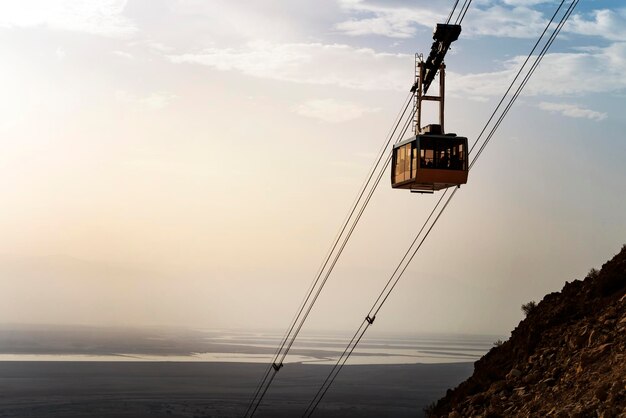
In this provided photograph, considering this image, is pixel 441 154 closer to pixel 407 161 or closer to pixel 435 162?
pixel 435 162

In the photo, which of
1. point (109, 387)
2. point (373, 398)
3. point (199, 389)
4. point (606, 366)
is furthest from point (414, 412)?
point (606, 366)

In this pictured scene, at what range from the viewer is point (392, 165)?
35.9 m

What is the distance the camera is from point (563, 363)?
2541cm

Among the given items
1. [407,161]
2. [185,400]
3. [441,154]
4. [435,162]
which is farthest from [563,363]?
[185,400]

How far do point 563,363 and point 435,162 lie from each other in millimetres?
10823

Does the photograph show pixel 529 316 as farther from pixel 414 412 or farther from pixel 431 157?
pixel 414 412

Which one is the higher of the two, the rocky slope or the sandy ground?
the sandy ground

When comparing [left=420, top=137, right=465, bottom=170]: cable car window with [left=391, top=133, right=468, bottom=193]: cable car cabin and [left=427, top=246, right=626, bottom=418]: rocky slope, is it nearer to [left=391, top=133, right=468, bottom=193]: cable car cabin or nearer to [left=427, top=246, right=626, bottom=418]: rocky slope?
[left=391, top=133, right=468, bottom=193]: cable car cabin

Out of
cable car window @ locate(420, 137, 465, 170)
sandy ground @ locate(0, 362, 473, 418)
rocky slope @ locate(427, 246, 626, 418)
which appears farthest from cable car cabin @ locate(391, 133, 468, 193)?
sandy ground @ locate(0, 362, 473, 418)

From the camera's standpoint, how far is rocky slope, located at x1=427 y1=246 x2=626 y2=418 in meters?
21.7

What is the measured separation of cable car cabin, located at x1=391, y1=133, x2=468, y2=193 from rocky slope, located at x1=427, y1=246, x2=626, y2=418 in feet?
20.8

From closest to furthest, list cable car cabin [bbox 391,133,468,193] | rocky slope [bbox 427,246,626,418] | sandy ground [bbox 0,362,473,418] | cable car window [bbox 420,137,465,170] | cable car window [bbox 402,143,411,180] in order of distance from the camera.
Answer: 1. rocky slope [bbox 427,246,626,418]
2. cable car cabin [bbox 391,133,468,193]
3. cable car window [bbox 420,137,465,170]
4. cable car window [bbox 402,143,411,180]
5. sandy ground [bbox 0,362,473,418]

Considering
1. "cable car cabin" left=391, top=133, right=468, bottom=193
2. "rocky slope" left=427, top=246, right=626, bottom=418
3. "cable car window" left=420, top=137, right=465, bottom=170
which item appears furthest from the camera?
"cable car window" left=420, top=137, right=465, bottom=170

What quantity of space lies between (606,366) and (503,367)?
6595 millimetres
